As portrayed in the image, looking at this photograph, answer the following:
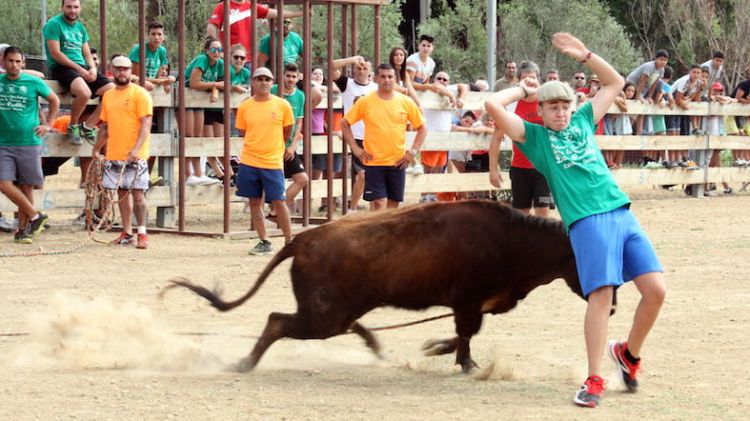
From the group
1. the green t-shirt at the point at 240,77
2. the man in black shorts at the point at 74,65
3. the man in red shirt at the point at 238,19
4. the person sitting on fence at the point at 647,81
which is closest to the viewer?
the man in black shorts at the point at 74,65

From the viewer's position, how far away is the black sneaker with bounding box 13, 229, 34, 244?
12.9 m

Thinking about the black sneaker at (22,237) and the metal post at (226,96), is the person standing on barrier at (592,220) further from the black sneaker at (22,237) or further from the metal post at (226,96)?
the black sneaker at (22,237)

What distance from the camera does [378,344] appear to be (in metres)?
7.40

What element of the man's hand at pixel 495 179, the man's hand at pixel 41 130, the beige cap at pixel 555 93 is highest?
the beige cap at pixel 555 93

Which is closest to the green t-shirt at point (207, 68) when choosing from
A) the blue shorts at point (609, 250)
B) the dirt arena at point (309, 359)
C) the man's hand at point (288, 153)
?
the man's hand at point (288, 153)

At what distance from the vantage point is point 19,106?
12.6 m

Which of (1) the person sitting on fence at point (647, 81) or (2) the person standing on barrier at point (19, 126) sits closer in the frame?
(2) the person standing on barrier at point (19, 126)

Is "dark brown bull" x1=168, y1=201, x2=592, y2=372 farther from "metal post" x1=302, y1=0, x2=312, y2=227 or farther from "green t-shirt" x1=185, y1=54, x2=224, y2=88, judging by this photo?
"green t-shirt" x1=185, y1=54, x2=224, y2=88

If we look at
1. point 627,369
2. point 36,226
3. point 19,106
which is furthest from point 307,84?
point 627,369

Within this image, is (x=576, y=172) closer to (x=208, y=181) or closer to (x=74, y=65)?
(x=74, y=65)

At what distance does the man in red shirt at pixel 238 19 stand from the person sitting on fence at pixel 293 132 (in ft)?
2.69

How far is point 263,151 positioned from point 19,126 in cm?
259

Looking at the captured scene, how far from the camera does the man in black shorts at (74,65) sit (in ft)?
42.6

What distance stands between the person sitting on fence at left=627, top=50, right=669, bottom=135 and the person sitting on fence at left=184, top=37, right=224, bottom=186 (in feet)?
26.8
